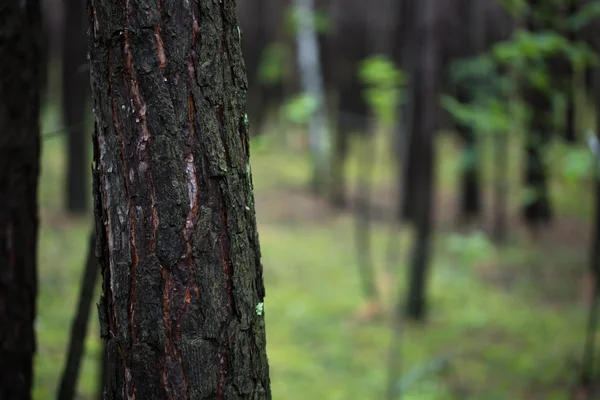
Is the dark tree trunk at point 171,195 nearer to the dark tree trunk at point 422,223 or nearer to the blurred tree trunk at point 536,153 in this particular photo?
the blurred tree trunk at point 536,153

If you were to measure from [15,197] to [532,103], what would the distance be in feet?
36.1

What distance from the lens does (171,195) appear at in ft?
5.17

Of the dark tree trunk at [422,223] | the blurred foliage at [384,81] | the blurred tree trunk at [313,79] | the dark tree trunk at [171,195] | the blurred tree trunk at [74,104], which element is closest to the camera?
the dark tree trunk at [171,195]

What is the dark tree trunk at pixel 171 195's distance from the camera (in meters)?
1.57

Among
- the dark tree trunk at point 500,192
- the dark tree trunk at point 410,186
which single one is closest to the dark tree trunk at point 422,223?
the dark tree trunk at point 410,186

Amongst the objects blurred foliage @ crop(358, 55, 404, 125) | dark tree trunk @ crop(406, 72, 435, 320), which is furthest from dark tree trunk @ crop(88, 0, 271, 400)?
dark tree trunk @ crop(406, 72, 435, 320)

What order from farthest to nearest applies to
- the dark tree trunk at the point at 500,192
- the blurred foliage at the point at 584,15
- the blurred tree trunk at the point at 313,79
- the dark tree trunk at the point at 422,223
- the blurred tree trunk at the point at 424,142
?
the blurred tree trunk at the point at 313,79, the dark tree trunk at the point at 500,192, the dark tree trunk at the point at 422,223, the blurred tree trunk at the point at 424,142, the blurred foliage at the point at 584,15

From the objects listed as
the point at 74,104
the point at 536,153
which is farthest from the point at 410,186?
the point at 74,104

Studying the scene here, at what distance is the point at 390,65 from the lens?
759cm

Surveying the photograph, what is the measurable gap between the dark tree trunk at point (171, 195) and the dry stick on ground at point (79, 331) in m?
1.09

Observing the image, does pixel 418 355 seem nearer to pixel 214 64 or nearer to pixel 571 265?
pixel 571 265

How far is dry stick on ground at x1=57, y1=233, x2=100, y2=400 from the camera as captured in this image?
2705 millimetres

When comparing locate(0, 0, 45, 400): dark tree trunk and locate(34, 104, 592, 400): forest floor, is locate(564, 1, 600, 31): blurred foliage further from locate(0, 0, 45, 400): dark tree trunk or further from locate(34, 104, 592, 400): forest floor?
locate(0, 0, 45, 400): dark tree trunk

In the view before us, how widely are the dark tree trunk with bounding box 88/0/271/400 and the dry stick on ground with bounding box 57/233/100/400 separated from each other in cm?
109
